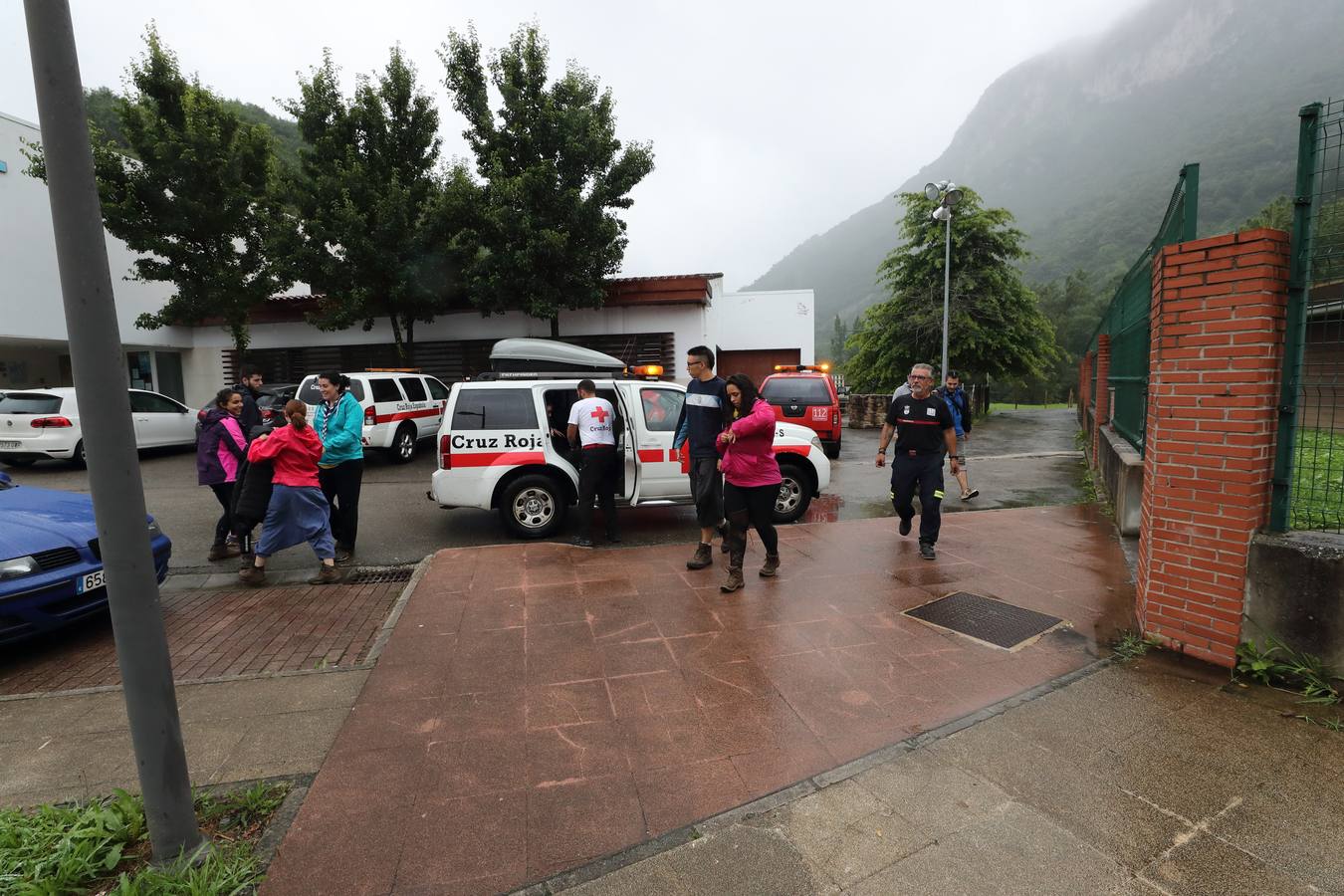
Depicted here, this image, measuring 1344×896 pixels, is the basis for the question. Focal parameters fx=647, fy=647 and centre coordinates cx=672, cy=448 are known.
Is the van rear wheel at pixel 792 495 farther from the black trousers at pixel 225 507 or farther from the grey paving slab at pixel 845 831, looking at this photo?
the black trousers at pixel 225 507

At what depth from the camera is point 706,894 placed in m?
2.14

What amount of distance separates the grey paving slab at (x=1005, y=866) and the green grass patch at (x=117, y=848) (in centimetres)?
218

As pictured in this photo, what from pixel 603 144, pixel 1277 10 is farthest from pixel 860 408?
pixel 1277 10

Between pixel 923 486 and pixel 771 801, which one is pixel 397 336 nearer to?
pixel 923 486

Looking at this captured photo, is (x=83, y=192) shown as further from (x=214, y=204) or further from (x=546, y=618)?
(x=214, y=204)

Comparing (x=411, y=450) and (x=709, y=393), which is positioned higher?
(x=709, y=393)

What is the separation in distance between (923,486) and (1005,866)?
13.5 feet

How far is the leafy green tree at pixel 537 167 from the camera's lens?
1459 centimetres

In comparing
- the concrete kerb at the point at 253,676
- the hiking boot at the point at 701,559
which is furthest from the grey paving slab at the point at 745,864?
the hiking boot at the point at 701,559

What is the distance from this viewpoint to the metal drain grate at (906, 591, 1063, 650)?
4.16 meters

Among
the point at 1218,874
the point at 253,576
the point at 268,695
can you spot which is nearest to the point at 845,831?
the point at 1218,874

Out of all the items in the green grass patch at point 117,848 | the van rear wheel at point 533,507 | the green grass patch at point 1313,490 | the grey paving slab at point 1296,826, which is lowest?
the grey paving slab at point 1296,826

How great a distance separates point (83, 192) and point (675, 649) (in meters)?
3.44

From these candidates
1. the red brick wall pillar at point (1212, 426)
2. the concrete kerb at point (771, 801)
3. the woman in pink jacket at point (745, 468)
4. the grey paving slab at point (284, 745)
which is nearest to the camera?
the concrete kerb at point (771, 801)
